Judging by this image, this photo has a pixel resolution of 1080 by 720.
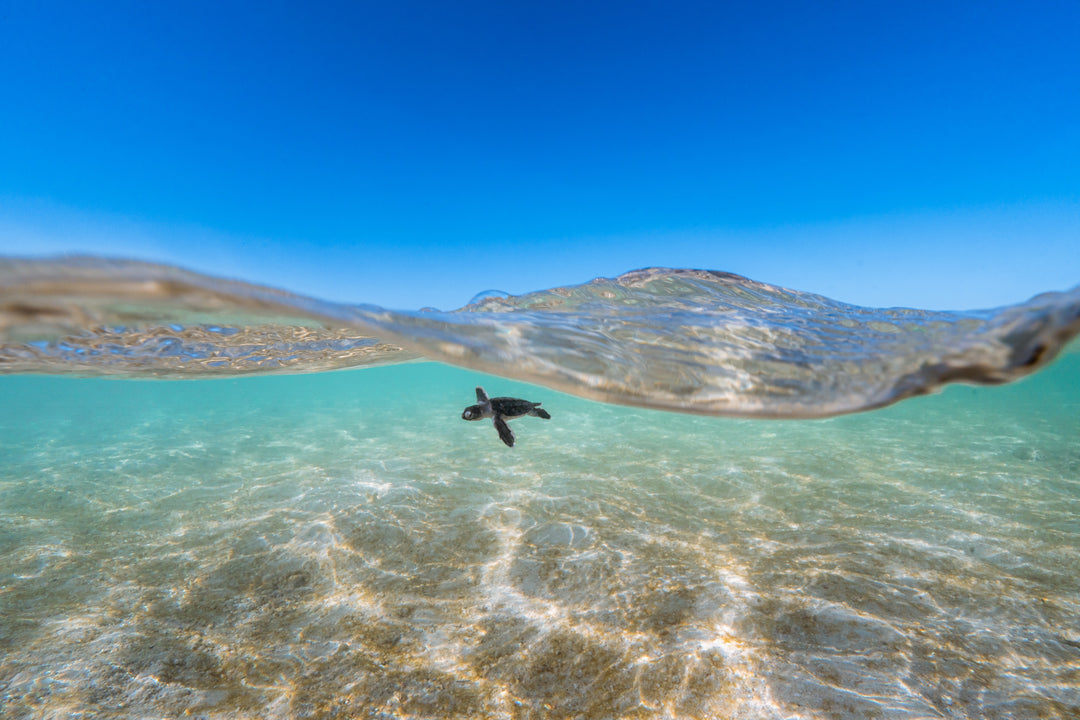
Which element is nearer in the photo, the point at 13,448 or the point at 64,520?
the point at 64,520

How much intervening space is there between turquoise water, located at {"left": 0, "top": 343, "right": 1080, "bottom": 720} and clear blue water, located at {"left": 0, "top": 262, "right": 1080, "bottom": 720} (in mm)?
36

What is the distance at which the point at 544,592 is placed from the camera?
19.9ft

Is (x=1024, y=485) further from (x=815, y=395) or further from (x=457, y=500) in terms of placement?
(x=457, y=500)

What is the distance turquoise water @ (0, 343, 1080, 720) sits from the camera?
14.2ft

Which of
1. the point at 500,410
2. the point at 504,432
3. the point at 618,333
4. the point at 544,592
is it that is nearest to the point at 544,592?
the point at 544,592

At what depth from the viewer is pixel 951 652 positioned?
16.0 feet

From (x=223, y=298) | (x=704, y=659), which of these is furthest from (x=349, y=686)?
(x=223, y=298)

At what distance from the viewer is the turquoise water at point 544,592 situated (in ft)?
14.2

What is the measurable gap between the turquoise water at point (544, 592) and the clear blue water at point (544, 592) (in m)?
0.04

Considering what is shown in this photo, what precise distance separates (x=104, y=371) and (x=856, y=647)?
58.6 feet

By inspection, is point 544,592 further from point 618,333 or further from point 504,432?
point 618,333

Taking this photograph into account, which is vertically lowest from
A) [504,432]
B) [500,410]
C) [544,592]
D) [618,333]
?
[544,592]

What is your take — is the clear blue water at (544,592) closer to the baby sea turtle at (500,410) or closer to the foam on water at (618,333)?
the baby sea turtle at (500,410)

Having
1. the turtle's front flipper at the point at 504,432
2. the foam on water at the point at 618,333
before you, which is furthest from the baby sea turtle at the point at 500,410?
the foam on water at the point at 618,333
